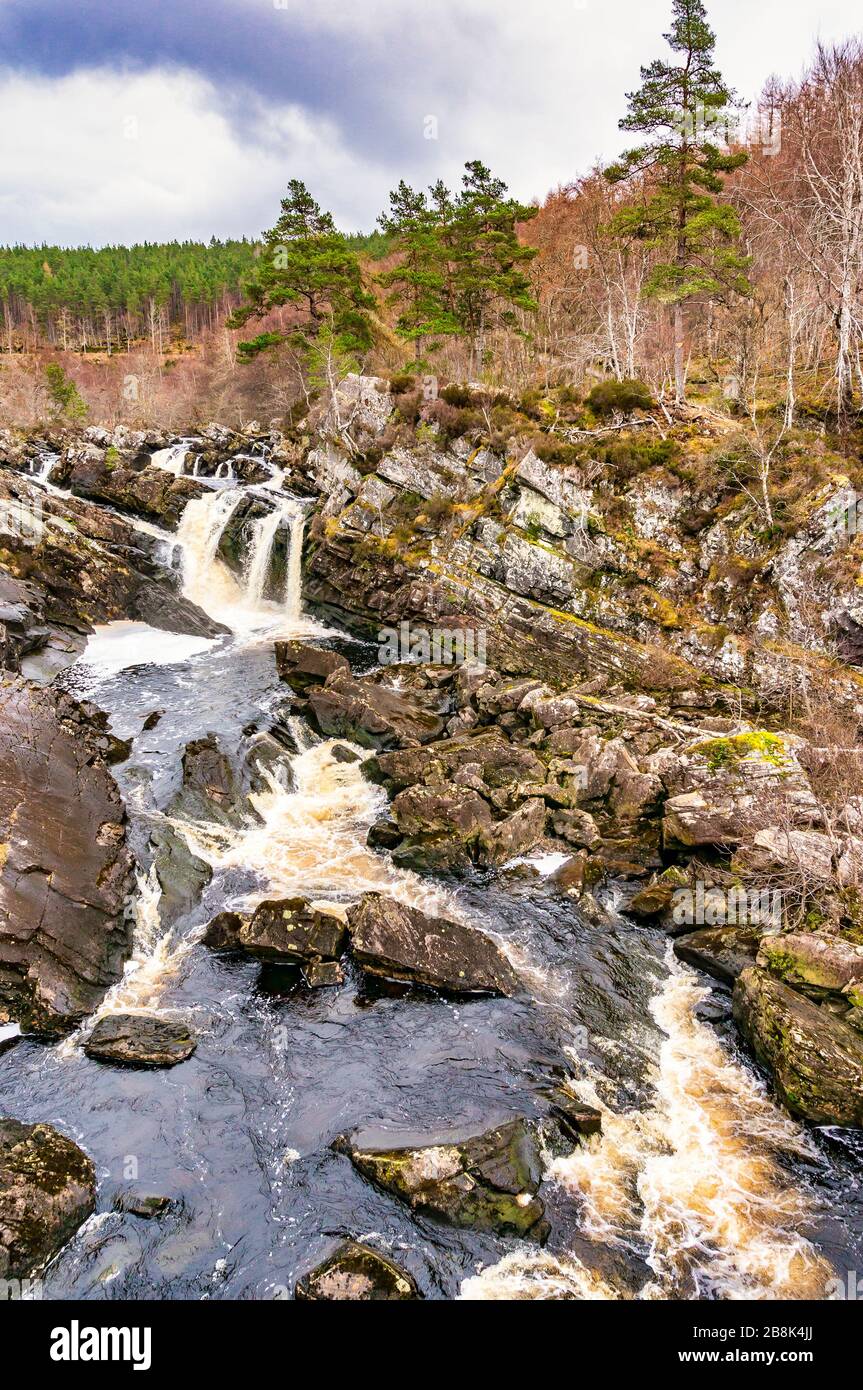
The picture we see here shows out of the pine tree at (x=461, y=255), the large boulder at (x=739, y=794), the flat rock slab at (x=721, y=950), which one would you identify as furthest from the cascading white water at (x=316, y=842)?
the pine tree at (x=461, y=255)

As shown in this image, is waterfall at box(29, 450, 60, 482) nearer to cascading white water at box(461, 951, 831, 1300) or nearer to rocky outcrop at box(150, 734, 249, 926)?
rocky outcrop at box(150, 734, 249, 926)

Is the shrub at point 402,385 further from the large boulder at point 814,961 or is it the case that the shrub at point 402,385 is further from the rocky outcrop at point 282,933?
the large boulder at point 814,961

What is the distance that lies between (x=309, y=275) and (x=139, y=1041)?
1726 inches

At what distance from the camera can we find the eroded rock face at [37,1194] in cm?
925

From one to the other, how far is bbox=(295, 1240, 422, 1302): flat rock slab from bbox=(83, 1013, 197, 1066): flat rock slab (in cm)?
494

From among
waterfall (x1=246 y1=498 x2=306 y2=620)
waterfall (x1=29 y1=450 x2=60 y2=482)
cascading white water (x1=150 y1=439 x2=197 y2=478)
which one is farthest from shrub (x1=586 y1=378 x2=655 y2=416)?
waterfall (x1=29 y1=450 x2=60 y2=482)

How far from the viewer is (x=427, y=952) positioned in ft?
49.4

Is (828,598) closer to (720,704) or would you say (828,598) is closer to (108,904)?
(720,704)

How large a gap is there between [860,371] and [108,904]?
31933 millimetres

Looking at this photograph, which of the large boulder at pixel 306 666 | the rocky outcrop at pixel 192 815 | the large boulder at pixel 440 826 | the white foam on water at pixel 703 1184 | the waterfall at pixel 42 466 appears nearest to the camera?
the white foam on water at pixel 703 1184

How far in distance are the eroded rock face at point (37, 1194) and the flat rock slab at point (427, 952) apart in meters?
6.25

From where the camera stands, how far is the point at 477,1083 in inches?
495

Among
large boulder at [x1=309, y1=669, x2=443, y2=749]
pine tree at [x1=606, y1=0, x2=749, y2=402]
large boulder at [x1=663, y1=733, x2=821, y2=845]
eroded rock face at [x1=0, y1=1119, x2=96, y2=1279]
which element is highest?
pine tree at [x1=606, y1=0, x2=749, y2=402]

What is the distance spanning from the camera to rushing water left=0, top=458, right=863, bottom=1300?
31.5 ft
